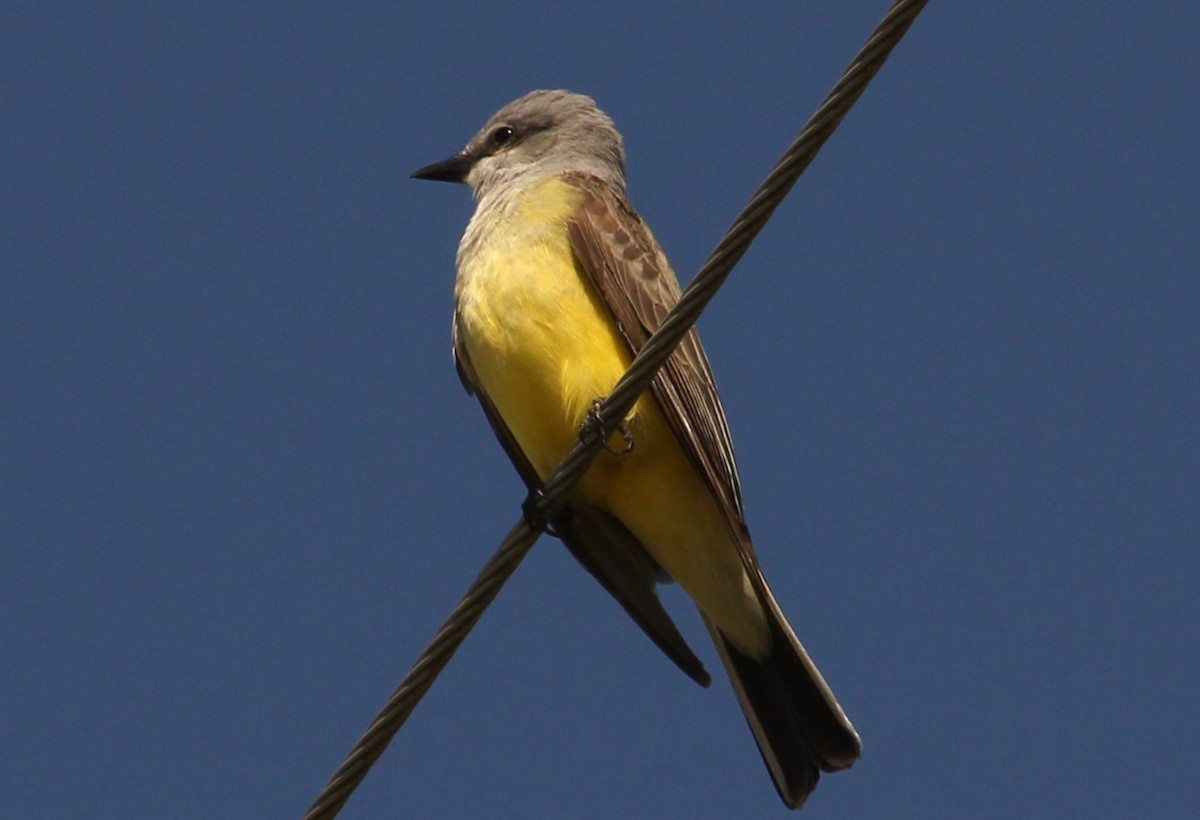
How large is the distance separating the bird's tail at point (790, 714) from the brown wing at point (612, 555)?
299mm

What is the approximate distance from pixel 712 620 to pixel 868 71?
8.94 ft

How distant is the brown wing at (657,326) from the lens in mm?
5715

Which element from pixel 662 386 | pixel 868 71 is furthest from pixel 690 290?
pixel 662 386

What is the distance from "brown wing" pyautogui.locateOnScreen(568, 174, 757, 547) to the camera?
5715 millimetres

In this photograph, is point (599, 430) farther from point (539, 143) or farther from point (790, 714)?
point (539, 143)

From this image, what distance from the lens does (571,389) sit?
564 cm

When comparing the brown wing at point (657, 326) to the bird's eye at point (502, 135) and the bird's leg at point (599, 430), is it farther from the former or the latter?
the bird's eye at point (502, 135)

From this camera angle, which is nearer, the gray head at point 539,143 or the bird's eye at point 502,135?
the gray head at point 539,143

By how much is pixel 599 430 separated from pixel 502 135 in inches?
119

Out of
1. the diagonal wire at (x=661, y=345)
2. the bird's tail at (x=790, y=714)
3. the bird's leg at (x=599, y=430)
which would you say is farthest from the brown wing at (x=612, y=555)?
the diagonal wire at (x=661, y=345)

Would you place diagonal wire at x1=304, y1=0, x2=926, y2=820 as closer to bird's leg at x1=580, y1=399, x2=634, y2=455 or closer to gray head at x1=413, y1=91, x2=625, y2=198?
bird's leg at x1=580, y1=399, x2=634, y2=455

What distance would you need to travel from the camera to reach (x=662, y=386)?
5688 millimetres

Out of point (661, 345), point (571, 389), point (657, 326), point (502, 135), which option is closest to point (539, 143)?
point (502, 135)

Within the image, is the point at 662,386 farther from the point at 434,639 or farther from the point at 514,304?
the point at 434,639
